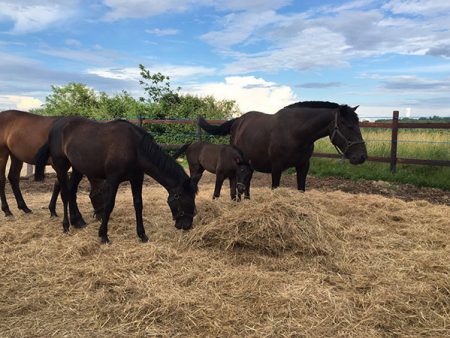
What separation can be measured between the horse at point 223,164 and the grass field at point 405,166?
4312 mm

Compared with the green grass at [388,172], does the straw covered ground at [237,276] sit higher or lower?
lower

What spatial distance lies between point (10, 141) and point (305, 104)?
5.14 metres

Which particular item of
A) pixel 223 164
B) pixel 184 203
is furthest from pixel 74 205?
pixel 223 164

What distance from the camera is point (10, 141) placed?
6266 mm

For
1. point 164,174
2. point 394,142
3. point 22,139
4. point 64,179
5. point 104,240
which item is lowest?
point 104,240

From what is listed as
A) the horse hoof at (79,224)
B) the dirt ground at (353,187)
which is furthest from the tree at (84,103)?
the horse hoof at (79,224)

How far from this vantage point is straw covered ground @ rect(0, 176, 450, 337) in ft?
9.55

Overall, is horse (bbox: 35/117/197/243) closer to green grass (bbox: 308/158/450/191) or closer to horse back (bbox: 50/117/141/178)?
horse back (bbox: 50/117/141/178)

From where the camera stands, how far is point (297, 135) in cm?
602

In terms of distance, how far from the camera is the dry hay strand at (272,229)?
428cm

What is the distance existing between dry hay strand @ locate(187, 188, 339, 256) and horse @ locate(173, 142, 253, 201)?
162cm

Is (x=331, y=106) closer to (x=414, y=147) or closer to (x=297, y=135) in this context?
(x=297, y=135)

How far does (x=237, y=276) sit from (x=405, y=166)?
27.9 feet

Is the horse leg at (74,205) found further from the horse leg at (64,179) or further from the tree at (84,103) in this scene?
the tree at (84,103)
